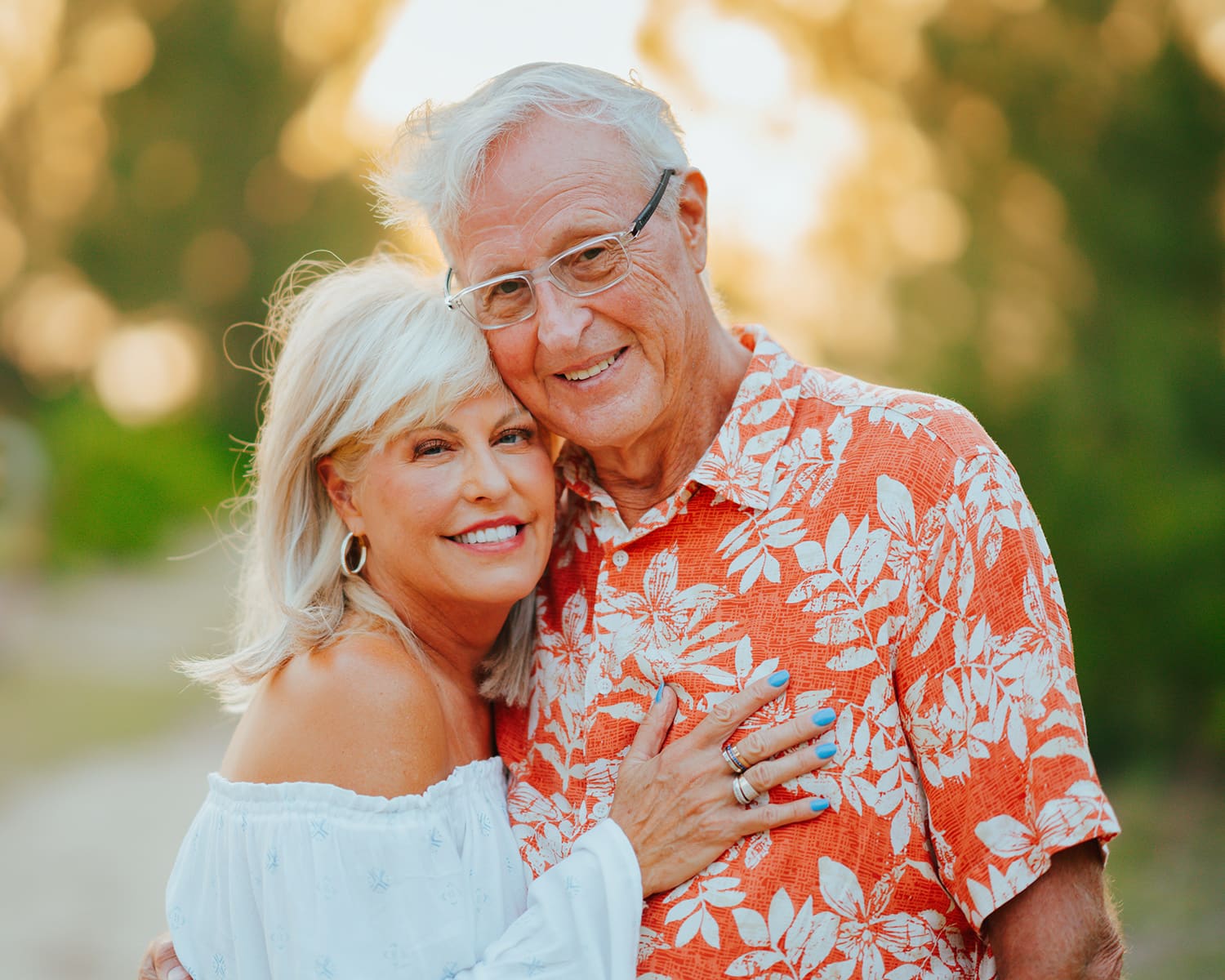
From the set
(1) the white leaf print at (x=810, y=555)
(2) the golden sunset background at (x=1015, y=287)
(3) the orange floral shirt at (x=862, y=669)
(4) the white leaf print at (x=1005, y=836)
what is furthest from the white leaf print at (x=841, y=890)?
(2) the golden sunset background at (x=1015, y=287)

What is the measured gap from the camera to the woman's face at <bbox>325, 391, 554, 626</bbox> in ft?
7.96

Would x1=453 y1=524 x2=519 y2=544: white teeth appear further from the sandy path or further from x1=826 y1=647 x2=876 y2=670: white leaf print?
the sandy path

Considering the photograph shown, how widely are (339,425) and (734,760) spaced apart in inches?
42.0

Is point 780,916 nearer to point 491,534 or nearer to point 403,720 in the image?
point 403,720

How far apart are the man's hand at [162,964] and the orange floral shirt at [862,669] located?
83 cm

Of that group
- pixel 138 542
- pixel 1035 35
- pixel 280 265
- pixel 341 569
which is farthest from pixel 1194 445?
pixel 280 265

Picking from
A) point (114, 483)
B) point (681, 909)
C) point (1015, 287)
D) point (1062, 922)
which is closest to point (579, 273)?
point (681, 909)

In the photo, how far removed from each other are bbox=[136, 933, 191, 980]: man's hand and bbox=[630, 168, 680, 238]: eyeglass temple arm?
5.85 feet

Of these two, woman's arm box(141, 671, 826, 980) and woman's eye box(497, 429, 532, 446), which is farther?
woman's eye box(497, 429, 532, 446)

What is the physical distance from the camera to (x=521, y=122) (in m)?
2.27

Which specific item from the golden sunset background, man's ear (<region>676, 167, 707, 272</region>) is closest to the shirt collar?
man's ear (<region>676, 167, 707, 272</region>)

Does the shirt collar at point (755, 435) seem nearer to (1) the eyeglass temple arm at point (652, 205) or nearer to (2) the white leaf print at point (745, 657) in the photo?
(2) the white leaf print at point (745, 657)

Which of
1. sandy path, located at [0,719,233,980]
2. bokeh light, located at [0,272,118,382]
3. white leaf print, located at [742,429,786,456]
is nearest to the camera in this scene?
white leaf print, located at [742,429,786,456]

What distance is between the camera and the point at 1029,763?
1.89m
